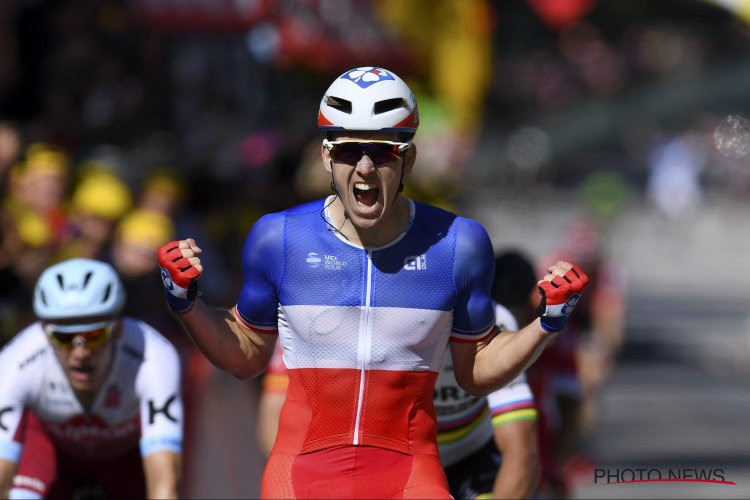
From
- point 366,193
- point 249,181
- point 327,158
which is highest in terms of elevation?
point 327,158

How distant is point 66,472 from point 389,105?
261 centimetres

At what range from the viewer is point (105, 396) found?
6.23m

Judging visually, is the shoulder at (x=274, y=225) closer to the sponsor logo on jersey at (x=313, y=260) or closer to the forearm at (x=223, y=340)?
the sponsor logo on jersey at (x=313, y=260)

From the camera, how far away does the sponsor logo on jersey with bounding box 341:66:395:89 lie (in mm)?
5004

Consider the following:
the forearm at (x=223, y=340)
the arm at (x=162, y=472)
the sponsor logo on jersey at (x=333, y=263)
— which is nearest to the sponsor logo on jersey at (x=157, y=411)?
the arm at (x=162, y=472)

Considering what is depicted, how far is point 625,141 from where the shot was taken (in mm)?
46250

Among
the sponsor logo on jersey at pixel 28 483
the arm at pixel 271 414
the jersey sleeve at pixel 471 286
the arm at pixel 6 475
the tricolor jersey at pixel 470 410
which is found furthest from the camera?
the arm at pixel 271 414

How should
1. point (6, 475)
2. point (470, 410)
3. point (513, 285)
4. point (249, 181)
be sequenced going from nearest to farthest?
1. point (6, 475)
2. point (470, 410)
3. point (513, 285)
4. point (249, 181)

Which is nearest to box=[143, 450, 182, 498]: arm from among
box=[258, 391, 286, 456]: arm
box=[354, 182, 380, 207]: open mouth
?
box=[258, 391, 286, 456]: arm

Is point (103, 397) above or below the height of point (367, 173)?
below

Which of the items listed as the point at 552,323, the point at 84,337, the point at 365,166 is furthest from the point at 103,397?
the point at 552,323

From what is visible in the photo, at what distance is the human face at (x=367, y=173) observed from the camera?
489cm

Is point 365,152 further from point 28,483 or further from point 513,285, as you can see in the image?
point 28,483

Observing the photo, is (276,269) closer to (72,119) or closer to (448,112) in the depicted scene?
(72,119)
